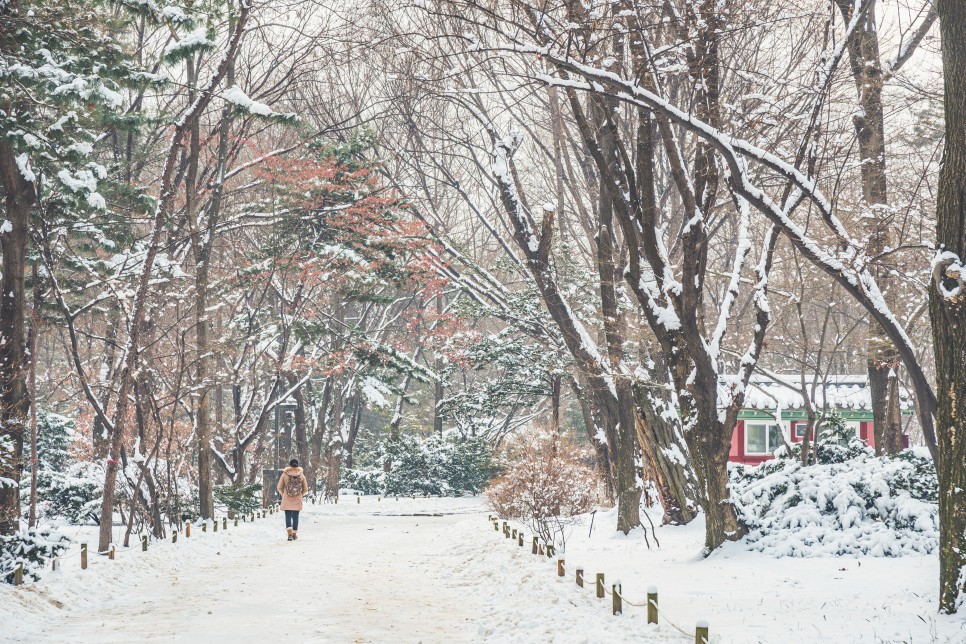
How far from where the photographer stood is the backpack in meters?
17.3

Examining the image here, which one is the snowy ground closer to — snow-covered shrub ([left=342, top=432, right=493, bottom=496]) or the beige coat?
the beige coat

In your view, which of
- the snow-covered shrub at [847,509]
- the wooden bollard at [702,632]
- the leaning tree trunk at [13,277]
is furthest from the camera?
the leaning tree trunk at [13,277]

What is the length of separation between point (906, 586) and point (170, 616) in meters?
7.28

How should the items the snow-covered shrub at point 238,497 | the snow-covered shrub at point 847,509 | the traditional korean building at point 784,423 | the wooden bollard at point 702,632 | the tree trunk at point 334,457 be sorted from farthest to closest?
the tree trunk at point 334,457 < the traditional korean building at point 784,423 < the snow-covered shrub at point 238,497 < the snow-covered shrub at point 847,509 < the wooden bollard at point 702,632

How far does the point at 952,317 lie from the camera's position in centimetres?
651

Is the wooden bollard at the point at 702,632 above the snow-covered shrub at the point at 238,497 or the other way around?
above

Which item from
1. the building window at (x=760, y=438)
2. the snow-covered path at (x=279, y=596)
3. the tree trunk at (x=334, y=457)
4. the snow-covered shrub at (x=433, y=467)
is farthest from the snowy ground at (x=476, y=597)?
the snow-covered shrub at (x=433, y=467)

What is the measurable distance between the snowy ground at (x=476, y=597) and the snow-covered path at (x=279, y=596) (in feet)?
0.09

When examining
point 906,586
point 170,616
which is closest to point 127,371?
point 170,616

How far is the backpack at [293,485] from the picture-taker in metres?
17.3

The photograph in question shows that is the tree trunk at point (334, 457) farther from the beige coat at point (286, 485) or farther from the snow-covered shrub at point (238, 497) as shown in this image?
the beige coat at point (286, 485)

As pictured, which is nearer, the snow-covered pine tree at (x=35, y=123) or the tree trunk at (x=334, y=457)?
the snow-covered pine tree at (x=35, y=123)

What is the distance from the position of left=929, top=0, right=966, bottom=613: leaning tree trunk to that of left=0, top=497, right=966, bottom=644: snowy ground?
552 millimetres

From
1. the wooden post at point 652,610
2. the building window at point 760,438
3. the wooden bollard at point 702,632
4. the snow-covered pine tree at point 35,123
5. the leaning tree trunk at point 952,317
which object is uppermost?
the snow-covered pine tree at point 35,123
